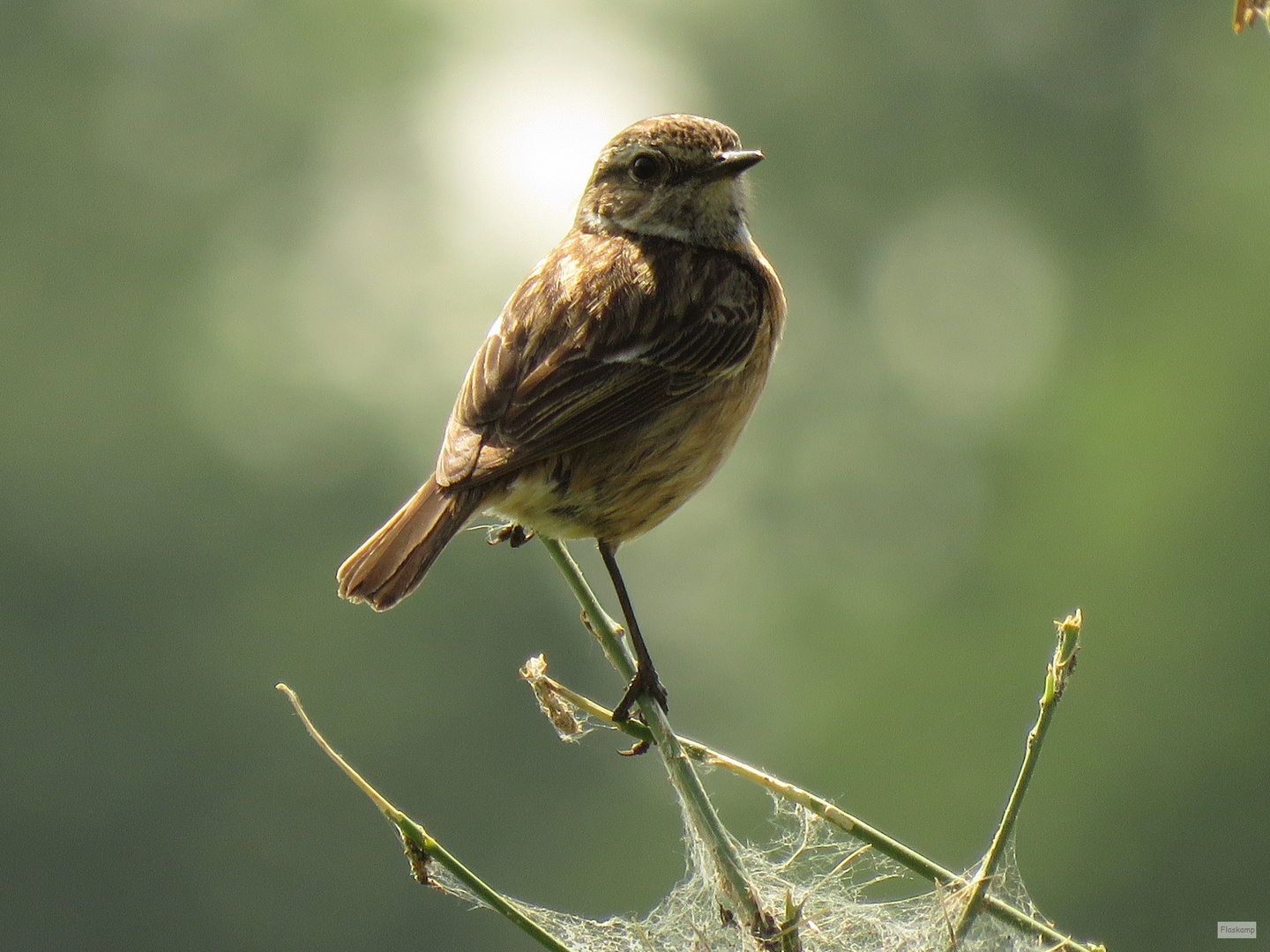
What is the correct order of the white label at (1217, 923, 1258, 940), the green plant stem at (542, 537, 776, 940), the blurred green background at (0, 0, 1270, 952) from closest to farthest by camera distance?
the green plant stem at (542, 537, 776, 940)
the white label at (1217, 923, 1258, 940)
the blurred green background at (0, 0, 1270, 952)

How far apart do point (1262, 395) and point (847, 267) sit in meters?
7.27

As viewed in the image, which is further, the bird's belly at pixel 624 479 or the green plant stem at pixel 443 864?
the bird's belly at pixel 624 479

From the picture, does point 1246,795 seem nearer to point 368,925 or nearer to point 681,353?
point 368,925

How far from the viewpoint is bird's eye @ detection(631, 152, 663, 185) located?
4.43 metres

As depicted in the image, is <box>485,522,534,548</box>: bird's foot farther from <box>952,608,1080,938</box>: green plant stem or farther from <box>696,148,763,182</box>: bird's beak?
<box>952,608,1080,938</box>: green plant stem

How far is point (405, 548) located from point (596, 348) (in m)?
0.83

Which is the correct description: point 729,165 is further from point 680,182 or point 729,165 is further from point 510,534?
point 510,534

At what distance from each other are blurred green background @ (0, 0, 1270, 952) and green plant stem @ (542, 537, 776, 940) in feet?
42.2

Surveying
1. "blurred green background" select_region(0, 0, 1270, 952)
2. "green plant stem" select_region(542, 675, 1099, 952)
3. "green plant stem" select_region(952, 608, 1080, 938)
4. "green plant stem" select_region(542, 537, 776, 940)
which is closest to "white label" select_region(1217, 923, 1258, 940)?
"green plant stem" select_region(542, 675, 1099, 952)

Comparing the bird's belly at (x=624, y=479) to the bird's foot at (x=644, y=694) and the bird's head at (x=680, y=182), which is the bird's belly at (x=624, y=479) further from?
the bird's head at (x=680, y=182)

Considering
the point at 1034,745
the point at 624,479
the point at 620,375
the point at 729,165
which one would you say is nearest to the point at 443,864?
the point at 1034,745

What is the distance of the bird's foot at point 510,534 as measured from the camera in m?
4.19

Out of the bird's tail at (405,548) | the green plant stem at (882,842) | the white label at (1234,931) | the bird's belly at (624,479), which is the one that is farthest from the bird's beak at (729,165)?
the white label at (1234,931)

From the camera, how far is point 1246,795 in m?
20.9
